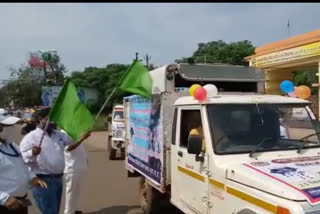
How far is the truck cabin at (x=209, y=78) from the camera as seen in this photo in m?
6.41

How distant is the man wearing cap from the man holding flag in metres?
1.04

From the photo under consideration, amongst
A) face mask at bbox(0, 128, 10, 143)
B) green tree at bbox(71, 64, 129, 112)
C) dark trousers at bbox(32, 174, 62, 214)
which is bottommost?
dark trousers at bbox(32, 174, 62, 214)

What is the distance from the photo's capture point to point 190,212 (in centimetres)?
522

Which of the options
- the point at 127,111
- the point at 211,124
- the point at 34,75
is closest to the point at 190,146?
the point at 211,124

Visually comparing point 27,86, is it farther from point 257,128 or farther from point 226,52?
point 257,128

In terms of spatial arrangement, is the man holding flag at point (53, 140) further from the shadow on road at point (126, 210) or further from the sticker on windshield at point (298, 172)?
→ the shadow on road at point (126, 210)

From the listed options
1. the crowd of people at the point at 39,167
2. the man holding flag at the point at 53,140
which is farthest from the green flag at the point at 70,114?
the crowd of people at the point at 39,167

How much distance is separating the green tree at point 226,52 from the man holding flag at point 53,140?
3072 centimetres

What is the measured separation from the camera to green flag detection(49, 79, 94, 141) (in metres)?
5.40

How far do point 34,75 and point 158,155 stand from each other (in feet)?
260

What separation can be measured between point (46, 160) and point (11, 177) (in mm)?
1375

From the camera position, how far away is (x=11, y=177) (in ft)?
13.6

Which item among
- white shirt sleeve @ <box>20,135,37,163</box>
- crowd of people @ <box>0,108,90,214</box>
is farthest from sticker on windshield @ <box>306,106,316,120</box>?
white shirt sleeve @ <box>20,135,37,163</box>

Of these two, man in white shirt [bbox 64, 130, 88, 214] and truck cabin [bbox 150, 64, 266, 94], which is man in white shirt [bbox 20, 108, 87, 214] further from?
truck cabin [bbox 150, 64, 266, 94]
